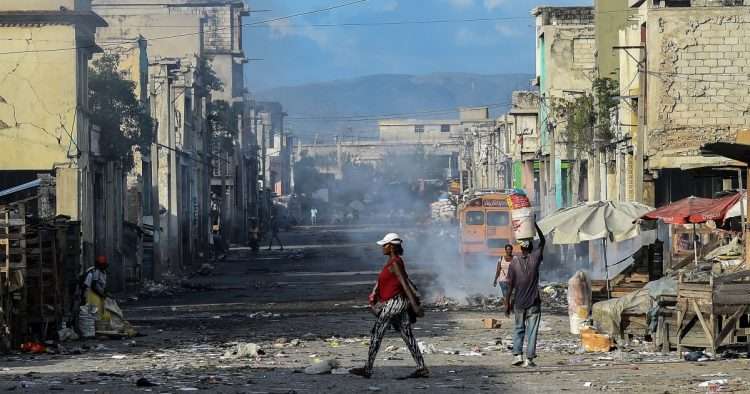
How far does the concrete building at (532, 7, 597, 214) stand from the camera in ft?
209

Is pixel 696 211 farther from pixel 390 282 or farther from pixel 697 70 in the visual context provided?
pixel 697 70

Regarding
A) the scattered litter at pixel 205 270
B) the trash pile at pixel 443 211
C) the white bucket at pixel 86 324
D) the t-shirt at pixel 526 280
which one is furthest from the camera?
the trash pile at pixel 443 211

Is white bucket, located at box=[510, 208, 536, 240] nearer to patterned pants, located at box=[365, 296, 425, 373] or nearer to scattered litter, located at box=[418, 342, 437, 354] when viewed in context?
patterned pants, located at box=[365, 296, 425, 373]

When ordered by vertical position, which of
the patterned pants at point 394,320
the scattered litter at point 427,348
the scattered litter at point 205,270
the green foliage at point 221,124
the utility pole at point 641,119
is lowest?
the scattered litter at point 205,270

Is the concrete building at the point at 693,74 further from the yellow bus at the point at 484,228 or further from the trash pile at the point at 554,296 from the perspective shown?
the yellow bus at the point at 484,228

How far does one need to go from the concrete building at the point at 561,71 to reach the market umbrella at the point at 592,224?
31.4 m

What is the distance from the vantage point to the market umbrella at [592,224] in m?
29.6

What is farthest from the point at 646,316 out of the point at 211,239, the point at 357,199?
the point at 357,199

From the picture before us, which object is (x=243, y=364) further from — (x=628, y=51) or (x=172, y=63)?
(x=172, y=63)

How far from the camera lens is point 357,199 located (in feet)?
516

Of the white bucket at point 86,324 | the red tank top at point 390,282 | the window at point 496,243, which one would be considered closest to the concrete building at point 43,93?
the white bucket at point 86,324

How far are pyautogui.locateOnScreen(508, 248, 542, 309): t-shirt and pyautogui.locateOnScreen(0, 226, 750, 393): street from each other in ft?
2.72

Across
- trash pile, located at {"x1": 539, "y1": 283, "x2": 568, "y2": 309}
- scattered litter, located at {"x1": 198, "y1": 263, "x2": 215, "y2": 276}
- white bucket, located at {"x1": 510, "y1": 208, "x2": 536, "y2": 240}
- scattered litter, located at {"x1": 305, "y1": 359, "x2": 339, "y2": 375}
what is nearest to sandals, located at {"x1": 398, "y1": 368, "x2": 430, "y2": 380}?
scattered litter, located at {"x1": 305, "y1": 359, "x2": 339, "y2": 375}

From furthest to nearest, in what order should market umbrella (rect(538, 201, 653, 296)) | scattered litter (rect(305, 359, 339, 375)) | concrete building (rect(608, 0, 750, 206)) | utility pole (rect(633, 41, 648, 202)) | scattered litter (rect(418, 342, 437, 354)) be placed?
concrete building (rect(608, 0, 750, 206)) < utility pole (rect(633, 41, 648, 202)) < market umbrella (rect(538, 201, 653, 296)) < scattered litter (rect(418, 342, 437, 354)) < scattered litter (rect(305, 359, 339, 375))
